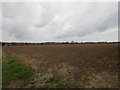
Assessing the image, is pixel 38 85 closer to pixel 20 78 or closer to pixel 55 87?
pixel 55 87

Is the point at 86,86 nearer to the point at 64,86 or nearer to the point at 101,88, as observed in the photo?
the point at 101,88

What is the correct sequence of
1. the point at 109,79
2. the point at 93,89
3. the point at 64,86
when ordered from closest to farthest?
the point at 93,89 < the point at 64,86 < the point at 109,79

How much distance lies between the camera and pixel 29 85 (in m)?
3.89

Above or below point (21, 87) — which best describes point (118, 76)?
above

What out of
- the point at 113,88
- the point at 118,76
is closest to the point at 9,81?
the point at 113,88

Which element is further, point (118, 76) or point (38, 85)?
point (118, 76)

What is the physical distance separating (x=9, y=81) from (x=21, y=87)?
3.67 feet

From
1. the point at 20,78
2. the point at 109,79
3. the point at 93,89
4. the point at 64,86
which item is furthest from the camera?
the point at 20,78

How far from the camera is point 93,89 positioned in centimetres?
343

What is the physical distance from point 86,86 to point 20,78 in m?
4.02

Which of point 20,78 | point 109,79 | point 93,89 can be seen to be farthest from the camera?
point 20,78

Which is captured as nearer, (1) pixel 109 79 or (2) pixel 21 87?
(2) pixel 21 87

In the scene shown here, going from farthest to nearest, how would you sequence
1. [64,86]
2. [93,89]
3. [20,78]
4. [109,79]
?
[20,78] → [109,79] → [64,86] → [93,89]

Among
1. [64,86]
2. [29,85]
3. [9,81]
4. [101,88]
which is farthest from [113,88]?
[9,81]
